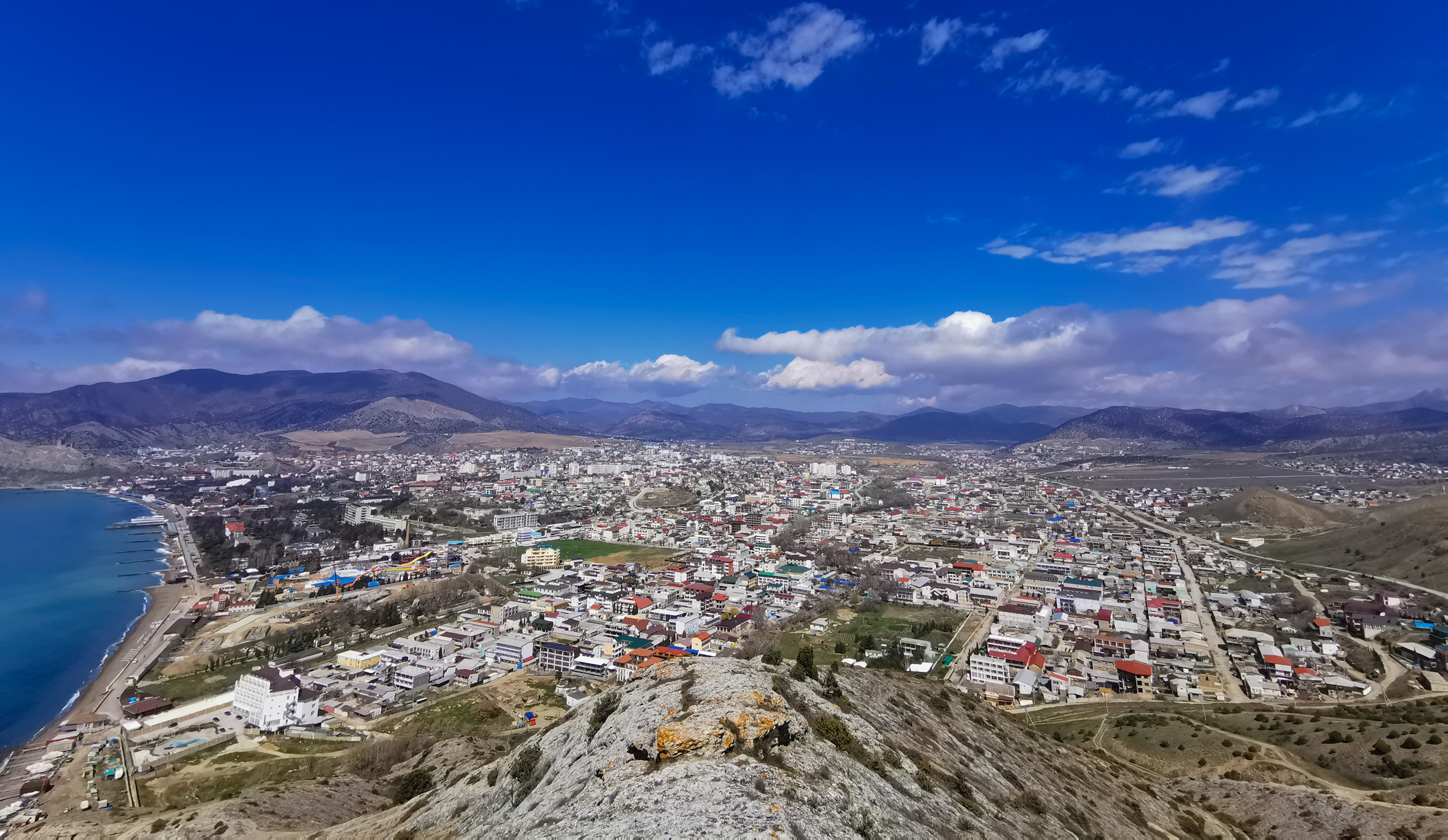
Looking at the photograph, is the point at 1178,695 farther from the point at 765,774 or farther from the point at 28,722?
the point at 28,722

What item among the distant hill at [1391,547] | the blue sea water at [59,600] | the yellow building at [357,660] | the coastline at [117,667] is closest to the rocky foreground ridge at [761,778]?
the yellow building at [357,660]

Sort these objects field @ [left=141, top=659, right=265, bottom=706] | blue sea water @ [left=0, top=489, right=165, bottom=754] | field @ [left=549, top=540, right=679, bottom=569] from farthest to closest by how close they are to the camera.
A: field @ [left=549, top=540, right=679, bottom=569] < blue sea water @ [left=0, top=489, right=165, bottom=754] < field @ [left=141, top=659, right=265, bottom=706]

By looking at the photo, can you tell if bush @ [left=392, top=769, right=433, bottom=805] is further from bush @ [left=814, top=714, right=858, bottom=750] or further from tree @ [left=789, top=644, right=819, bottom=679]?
bush @ [left=814, top=714, right=858, bottom=750]

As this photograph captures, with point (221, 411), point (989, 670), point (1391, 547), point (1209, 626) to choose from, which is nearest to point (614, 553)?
point (989, 670)

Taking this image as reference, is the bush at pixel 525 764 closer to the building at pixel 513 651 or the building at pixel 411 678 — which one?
the building at pixel 411 678

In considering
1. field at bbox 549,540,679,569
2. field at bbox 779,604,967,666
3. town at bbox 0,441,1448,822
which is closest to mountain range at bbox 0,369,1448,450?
town at bbox 0,441,1448,822

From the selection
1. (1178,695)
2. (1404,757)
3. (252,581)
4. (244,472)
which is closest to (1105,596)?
(1178,695)
